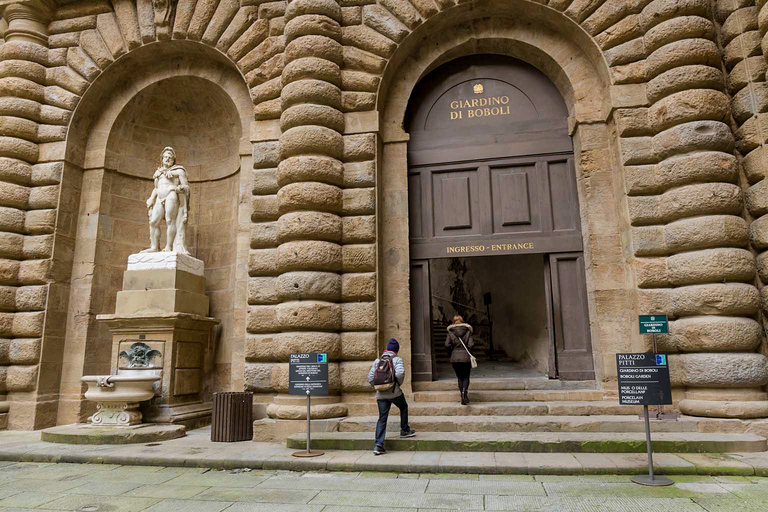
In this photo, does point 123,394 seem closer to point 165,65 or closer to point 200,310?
point 200,310

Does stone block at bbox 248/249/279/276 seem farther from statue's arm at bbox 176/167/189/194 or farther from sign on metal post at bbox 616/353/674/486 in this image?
sign on metal post at bbox 616/353/674/486

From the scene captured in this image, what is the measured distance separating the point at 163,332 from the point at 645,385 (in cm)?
825

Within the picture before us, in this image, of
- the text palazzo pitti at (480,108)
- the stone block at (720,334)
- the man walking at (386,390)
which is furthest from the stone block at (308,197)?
the stone block at (720,334)

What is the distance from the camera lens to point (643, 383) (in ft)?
18.5

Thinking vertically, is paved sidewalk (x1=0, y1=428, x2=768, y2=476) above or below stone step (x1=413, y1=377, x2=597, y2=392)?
below

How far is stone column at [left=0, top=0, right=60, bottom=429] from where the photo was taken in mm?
10109

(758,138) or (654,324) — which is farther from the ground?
(758,138)

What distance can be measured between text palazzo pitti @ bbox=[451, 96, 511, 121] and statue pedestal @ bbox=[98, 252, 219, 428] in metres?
6.43

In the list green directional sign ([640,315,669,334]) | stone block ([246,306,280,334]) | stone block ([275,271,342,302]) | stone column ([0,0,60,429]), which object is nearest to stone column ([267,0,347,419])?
stone block ([275,271,342,302])

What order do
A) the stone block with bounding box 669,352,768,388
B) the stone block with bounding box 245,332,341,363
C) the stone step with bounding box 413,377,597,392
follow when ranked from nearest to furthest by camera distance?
the stone block with bounding box 669,352,768,388
the stone block with bounding box 245,332,341,363
the stone step with bounding box 413,377,597,392

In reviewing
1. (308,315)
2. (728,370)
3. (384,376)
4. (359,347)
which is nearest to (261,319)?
(308,315)

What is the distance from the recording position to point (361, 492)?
536 centimetres

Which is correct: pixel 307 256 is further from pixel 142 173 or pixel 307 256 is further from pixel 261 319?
pixel 142 173

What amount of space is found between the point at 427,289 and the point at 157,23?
8.25 m
